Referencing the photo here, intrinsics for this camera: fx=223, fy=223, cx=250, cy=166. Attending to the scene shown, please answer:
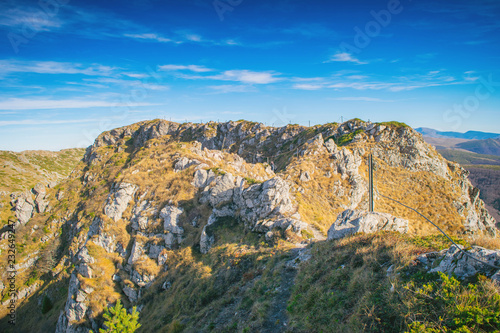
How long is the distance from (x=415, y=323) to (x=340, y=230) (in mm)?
9970

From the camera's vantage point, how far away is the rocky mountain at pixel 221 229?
1591cm

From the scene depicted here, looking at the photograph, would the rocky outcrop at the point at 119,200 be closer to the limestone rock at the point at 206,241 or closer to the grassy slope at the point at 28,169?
the limestone rock at the point at 206,241

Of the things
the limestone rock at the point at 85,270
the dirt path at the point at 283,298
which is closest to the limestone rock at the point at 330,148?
the dirt path at the point at 283,298

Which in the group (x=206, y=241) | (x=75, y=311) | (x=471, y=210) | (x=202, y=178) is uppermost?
(x=202, y=178)

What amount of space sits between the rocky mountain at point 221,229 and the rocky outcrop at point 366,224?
84mm

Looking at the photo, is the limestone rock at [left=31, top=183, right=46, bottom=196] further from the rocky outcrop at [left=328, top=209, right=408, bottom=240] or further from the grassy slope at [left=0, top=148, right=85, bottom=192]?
the rocky outcrop at [left=328, top=209, right=408, bottom=240]

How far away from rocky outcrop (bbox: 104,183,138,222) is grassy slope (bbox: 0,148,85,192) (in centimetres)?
11201

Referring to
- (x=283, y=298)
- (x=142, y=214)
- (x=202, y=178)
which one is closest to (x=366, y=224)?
(x=283, y=298)

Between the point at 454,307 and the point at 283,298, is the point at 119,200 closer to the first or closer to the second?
the point at 283,298

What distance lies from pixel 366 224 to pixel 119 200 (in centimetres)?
3385

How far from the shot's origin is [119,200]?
34.2m

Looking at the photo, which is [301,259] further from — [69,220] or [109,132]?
[109,132]

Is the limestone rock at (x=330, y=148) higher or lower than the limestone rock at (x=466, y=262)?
higher

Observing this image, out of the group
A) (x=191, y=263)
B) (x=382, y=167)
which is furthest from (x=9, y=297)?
(x=382, y=167)
